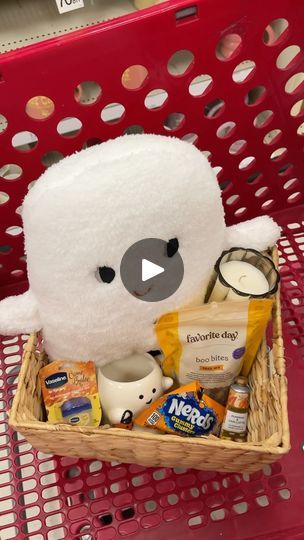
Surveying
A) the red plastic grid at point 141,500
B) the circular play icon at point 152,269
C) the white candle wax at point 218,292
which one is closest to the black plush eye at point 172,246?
the circular play icon at point 152,269

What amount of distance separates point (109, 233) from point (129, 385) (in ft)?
0.71

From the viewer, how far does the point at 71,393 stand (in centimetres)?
77

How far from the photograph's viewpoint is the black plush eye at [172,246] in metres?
0.71

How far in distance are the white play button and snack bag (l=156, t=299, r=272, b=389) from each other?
0.07 m

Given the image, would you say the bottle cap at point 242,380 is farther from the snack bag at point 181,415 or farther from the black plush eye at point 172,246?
the black plush eye at point 172,246

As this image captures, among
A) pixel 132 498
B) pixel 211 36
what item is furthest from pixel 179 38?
pixel 132 498

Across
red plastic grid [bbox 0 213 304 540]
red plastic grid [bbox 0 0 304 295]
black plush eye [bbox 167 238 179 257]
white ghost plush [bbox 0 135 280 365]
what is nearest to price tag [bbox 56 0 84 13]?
red plastic grid [bbox 0 0 304 295]

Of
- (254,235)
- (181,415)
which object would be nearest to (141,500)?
(181,415)

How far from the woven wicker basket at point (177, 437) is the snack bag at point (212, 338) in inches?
1.8

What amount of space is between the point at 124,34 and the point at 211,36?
128 millimetres

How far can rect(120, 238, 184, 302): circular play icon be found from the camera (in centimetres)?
69

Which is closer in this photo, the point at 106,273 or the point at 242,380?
the point at 106,273

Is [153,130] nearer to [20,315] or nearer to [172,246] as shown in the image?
[172,246]

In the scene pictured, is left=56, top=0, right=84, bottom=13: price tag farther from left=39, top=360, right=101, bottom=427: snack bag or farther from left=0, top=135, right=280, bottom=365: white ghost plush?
left=39, top=360, right=101, bottom=427: snack bag
